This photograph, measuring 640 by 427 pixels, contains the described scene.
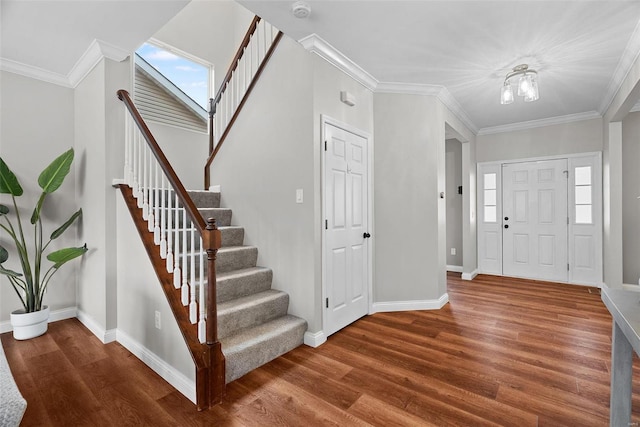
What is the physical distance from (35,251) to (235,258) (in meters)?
2.02

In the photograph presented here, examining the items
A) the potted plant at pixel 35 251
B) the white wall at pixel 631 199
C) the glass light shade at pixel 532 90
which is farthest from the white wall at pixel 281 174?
the white wall at pixel 631 199

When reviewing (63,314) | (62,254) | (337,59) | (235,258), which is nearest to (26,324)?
(63,314)

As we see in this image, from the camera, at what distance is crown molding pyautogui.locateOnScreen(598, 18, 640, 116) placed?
2641mm

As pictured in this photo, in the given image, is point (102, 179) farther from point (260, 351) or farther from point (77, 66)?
point (260, 351)

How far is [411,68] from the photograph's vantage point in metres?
3.20

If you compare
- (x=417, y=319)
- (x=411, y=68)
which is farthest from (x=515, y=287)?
(x=411, y=68)

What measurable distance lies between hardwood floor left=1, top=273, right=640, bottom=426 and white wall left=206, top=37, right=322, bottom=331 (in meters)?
0.60

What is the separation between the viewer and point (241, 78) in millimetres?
3684

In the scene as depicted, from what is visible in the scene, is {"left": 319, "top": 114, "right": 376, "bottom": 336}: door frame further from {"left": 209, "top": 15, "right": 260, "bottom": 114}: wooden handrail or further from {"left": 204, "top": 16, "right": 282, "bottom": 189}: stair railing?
{"left": 209, "top": 15, "right": 260, "bottom": 114}: wooden handrail

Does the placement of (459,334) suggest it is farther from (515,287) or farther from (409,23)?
(409,23)

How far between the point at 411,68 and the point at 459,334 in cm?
265

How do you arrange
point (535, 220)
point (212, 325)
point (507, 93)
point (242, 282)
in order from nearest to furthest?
point (212, 325), point (242, 282), point (507, 93), point (535, 220)

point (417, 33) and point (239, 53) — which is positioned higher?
point (239, 53)

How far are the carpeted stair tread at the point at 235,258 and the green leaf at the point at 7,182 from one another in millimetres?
1814
